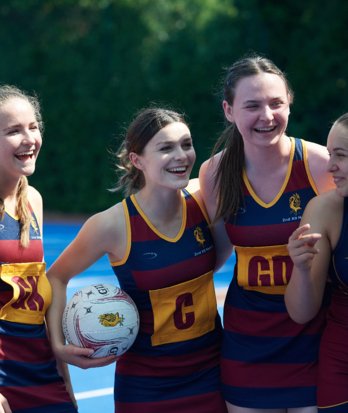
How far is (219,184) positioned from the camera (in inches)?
165

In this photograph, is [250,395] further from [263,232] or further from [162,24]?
[162,24]

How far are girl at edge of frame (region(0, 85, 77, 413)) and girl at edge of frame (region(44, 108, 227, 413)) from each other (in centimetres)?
13


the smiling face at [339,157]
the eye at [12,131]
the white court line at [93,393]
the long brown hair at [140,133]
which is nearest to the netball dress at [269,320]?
the smiling face at [339,157]

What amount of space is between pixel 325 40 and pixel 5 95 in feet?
43.7

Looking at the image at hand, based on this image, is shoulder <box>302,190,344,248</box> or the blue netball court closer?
shoulder <box>302,190,344,248</box>

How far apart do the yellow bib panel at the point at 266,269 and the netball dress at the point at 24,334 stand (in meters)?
0.97

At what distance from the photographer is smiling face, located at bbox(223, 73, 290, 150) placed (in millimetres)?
3939

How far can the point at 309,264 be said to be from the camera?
3.45 m

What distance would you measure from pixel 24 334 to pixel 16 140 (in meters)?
0.91

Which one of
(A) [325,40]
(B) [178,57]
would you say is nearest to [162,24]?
(B) [178,57]

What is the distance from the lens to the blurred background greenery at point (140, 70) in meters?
16.5

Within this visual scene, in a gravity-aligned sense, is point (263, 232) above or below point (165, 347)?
above

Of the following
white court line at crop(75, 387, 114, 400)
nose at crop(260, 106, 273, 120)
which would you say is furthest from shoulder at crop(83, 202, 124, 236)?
white court line at crop(75, 387, 114, 400)

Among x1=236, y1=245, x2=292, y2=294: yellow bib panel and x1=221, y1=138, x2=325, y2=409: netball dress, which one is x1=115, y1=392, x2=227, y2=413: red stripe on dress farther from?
x1=236, y1=245, x2=292, y2=294: yellow bib panel
